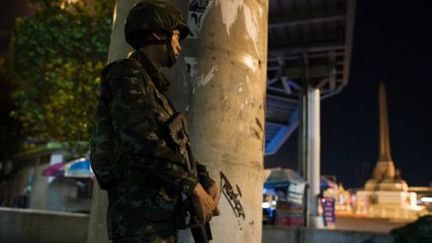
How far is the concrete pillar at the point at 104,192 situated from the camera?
140 inches

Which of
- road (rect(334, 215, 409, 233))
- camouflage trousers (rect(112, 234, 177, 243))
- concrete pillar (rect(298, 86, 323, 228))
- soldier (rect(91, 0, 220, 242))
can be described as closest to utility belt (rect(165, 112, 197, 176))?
soldier (rect(91, 0, 220, 242))

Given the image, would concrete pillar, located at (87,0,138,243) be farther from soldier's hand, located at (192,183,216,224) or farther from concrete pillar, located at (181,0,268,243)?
soldier's hand, located at (192,183,216,224)

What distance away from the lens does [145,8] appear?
223 centimetres

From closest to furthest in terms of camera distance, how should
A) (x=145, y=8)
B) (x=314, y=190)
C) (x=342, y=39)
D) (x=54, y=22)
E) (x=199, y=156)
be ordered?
(x=145, y=8) < (x=199, y=156) < (x=54, y=22) < (x=342, y=39) < (x=314, y=190)

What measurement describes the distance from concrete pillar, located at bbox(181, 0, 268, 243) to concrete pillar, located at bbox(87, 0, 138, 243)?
1.94 ft

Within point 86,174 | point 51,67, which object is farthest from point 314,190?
point 51,67

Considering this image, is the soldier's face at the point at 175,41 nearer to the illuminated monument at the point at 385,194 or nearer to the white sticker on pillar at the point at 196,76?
the white sticker on pillar at the point at 196,76

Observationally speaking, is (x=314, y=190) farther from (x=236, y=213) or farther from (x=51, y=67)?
(x=236, y=213)

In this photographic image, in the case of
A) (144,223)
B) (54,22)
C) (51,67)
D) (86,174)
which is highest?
(54,22)

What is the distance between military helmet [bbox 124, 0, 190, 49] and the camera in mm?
2207

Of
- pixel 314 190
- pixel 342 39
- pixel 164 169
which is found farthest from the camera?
pixel 314 190

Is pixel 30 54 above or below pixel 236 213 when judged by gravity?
above

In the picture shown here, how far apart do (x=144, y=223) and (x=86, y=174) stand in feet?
46.6

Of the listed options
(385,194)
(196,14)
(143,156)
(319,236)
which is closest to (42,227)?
(319,236)
